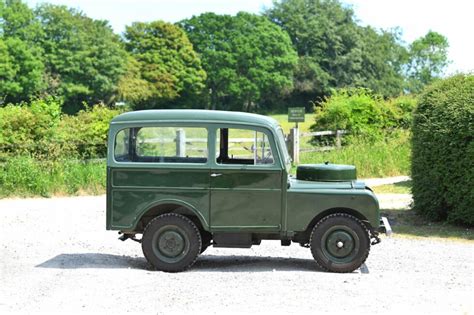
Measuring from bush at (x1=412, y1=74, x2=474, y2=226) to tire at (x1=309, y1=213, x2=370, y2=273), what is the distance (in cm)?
428

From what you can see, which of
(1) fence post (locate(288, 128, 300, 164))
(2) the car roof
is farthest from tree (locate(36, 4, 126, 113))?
(2) the car roof

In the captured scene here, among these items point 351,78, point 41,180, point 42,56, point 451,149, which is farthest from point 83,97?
point 451,149

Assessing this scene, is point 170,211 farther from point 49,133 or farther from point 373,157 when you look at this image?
point 373,157

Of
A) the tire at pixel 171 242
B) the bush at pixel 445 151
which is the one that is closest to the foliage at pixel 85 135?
the bush at pixel 445 151

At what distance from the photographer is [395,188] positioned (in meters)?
18.8

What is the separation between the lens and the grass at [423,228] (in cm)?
1220

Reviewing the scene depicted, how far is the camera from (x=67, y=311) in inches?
270

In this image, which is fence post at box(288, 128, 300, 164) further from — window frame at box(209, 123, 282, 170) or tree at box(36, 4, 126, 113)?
tree at box(36, 4, 126, 113)

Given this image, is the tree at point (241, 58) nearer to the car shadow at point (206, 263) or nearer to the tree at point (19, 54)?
the tree at point (19, 54)

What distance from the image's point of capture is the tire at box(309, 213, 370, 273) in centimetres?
871

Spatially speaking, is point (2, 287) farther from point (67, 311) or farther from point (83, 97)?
point (83, 97)

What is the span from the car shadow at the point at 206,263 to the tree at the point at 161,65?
208 ft

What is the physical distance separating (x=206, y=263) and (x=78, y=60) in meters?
64.9

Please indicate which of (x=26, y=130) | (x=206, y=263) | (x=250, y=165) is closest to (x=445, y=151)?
(x=250, y=165)
